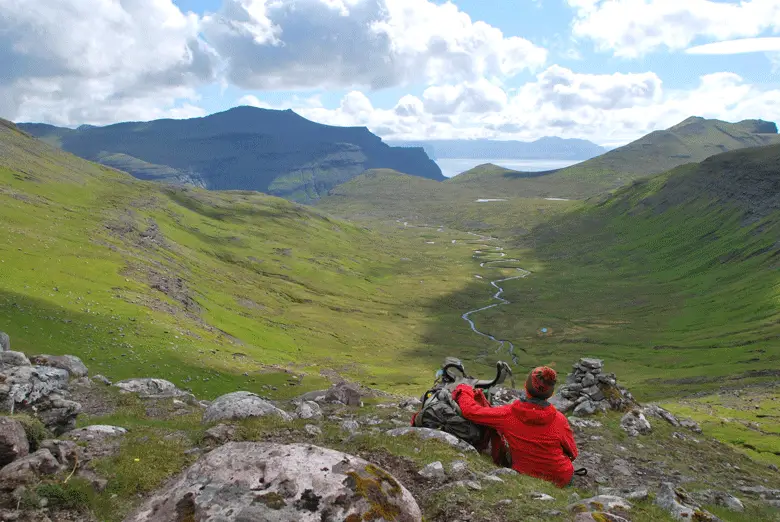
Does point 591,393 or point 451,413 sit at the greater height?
point 451,413

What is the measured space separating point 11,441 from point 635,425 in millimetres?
34995

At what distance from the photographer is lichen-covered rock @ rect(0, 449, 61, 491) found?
37.8 ft

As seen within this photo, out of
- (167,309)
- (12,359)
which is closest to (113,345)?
(12,359)

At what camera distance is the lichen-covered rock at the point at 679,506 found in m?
13.1

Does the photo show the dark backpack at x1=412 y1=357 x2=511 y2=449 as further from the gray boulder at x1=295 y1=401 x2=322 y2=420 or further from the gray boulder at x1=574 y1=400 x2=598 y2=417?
the gray boulder at x1=574 y1=400 x2=598 y2=417

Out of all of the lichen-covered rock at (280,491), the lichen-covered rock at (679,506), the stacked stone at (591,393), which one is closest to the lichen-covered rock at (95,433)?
the lichen-covered rock at (280,491)

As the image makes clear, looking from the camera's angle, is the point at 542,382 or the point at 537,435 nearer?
the point at 542,382

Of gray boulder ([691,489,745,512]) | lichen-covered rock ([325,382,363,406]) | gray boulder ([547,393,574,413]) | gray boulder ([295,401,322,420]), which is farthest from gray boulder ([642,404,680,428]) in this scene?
gray boulder ([295,401,322,420])

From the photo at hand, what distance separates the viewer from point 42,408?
18.7 metres

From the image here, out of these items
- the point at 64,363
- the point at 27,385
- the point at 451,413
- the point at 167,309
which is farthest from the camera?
the point at 167,309

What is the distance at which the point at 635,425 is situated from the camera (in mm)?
34875

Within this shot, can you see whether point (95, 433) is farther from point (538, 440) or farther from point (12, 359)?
point (12, 359)

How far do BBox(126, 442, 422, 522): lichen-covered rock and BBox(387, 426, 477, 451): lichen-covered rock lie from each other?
6267 millimetres

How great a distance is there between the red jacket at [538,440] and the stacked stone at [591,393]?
76.7 ft
